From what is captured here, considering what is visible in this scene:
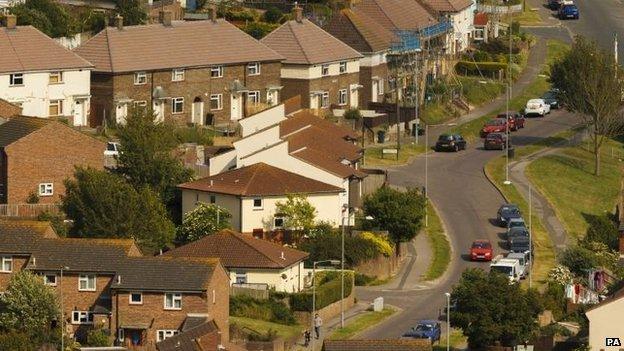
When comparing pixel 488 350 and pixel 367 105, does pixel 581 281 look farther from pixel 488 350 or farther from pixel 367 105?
pixel 367 105

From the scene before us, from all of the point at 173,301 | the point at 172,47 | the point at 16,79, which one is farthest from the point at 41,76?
the point at 173,301

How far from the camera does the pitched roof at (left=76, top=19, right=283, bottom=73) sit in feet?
493

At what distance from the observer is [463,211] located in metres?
144

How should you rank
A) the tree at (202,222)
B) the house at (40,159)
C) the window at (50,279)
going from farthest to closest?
the house at (40,159) → the tree at (202,222) → the window at (50,279)

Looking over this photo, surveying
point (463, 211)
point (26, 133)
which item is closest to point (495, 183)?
point (463, 211)

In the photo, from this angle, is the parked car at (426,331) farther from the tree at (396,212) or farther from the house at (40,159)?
the house at (40,159)

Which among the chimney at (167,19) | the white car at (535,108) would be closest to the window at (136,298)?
the chimney at (167,19)

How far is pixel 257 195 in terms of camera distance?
13088 centimetres

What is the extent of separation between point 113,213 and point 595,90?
4856 cm

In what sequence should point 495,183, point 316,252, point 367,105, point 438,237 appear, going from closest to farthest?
point 316,252
point 438,237
point 495,183
point 367,105

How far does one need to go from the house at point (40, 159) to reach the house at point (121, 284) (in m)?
11.3

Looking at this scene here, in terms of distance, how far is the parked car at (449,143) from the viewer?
15900 centimetres

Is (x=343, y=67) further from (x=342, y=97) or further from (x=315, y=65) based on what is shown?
(x=315, y=65)

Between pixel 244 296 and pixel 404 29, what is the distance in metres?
57.6
